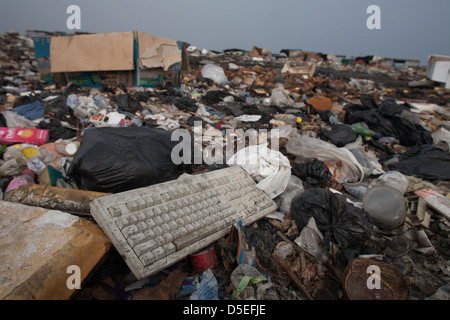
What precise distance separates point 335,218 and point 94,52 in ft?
15.8

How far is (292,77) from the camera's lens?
7613mm

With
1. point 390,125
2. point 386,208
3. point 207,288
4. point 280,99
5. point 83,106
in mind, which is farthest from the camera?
point 280,99

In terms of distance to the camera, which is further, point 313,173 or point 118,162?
point 313,173

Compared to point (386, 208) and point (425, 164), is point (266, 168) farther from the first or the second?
point (425, 164)

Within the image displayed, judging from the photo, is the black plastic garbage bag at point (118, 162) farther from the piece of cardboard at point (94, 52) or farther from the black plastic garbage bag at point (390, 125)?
the black plastic garbage bag at point (390, 125)

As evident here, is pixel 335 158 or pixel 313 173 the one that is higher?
pixel 335 158

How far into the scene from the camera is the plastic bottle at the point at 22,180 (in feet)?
5.08

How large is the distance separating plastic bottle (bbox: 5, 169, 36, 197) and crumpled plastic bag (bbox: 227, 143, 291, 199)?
149 centimetres

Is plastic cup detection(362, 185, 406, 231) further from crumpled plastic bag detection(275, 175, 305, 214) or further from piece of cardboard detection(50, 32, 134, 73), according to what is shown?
piece of cardboard detection(50, 32, 134, 73)

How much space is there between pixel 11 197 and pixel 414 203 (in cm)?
274

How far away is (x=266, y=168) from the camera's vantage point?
1897 millimetres

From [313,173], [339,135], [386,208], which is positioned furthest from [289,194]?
[339,135]
